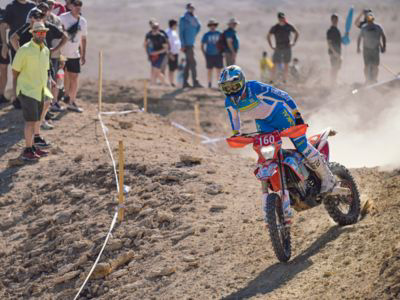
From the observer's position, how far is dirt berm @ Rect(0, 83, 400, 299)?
812cm

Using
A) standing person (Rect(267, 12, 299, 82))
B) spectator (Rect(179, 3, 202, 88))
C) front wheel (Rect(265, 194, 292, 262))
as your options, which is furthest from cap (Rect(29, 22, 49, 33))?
standing person (Rect(267, 12, 299, 82))

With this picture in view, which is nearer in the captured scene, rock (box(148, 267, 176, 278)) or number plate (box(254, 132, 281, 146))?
number plate (box(254, 132, 281, 146))

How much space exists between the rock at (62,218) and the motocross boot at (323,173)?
3.93 meters

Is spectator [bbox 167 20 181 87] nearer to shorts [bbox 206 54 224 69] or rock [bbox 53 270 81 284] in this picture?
shorts [bbox 206 54 224 69]

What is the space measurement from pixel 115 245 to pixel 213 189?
1.66 m

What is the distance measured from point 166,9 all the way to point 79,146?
53343mm

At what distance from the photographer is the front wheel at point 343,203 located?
910 centimetres

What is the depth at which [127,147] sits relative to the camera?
13219 millimetres

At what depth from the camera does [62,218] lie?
36.8ft

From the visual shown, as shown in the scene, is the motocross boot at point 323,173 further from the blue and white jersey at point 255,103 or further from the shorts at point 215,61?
the shorts at point 215,61

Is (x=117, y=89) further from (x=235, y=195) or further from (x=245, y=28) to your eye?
(x=245, y=28)

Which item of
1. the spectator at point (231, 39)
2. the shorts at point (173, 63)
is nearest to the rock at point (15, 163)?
the spectator at point (231, 39)

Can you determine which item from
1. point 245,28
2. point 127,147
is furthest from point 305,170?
point 245,28

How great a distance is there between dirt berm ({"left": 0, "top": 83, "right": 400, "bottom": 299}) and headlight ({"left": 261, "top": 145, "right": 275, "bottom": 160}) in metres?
1.14
